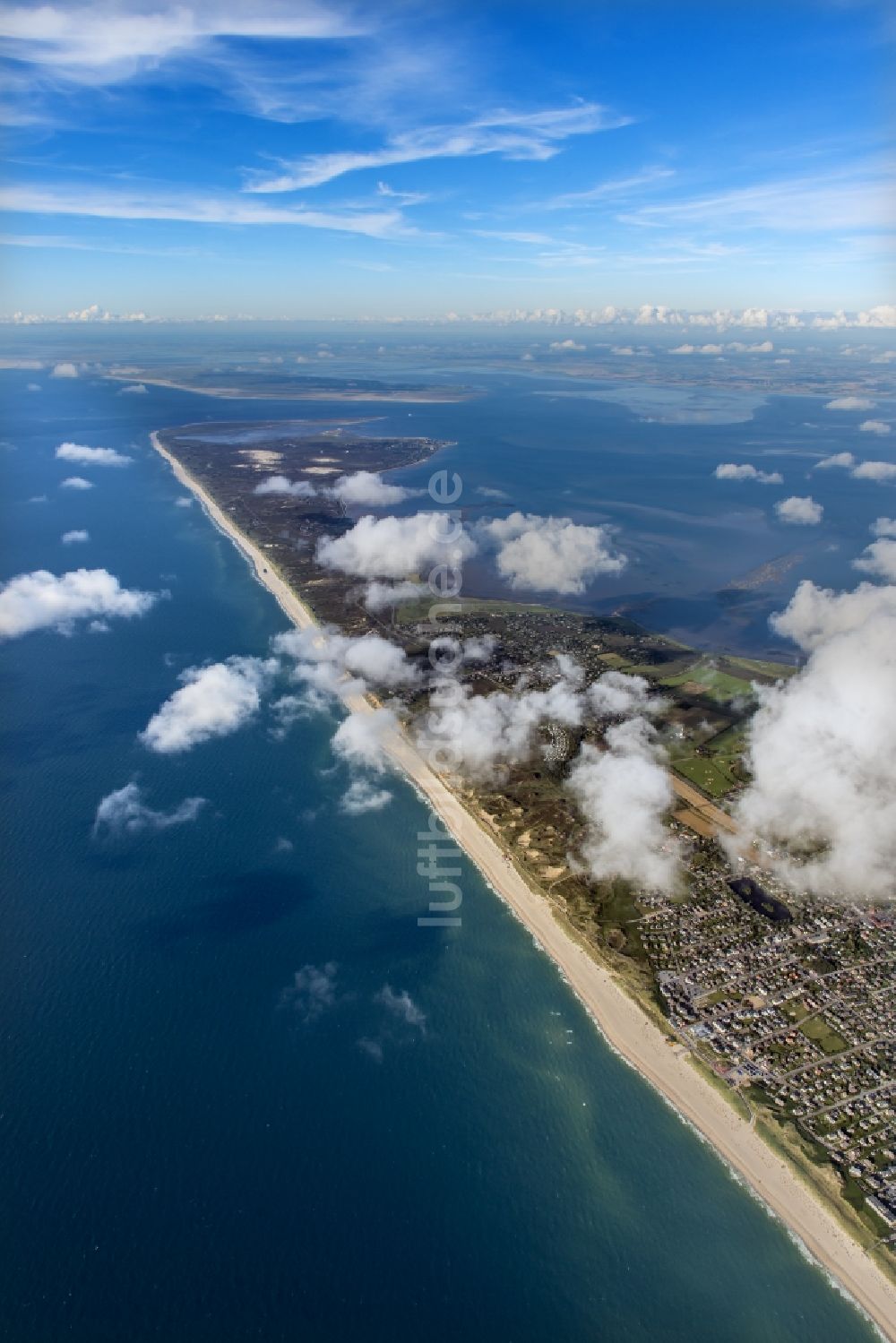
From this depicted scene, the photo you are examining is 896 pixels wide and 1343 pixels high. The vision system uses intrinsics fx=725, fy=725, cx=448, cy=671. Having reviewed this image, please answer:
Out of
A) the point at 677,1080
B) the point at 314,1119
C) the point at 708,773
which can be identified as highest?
the point at 708,773

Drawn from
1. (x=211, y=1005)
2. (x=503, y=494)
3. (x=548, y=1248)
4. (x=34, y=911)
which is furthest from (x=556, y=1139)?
(x=503, y=494)

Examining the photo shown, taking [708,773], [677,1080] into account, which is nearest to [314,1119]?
[677,1080]

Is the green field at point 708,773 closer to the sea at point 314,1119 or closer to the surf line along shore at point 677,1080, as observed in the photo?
the surf line along shore at point 677,1080

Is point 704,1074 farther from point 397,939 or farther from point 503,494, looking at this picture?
point 503,494

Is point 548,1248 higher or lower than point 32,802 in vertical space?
lower

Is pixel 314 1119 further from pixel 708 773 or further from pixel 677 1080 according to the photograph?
pixel 708 773

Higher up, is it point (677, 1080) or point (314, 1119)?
point (314, 1119)
